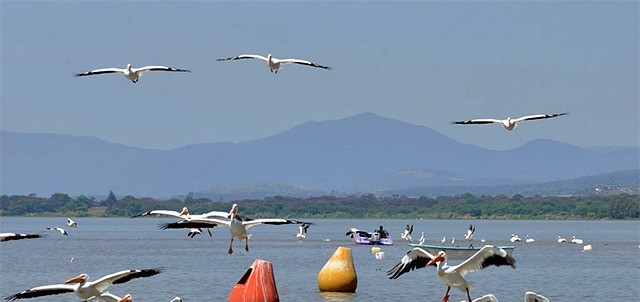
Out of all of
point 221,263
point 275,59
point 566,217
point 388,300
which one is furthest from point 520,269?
point 566,217

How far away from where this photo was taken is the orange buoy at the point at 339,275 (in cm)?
3752

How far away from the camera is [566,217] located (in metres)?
193

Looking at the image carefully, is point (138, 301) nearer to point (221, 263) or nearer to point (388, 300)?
point (388, 300)

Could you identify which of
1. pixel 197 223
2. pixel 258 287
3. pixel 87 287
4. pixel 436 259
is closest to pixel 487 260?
pixel 436 259

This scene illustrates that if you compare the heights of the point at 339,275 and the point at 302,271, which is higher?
the point at 302,271

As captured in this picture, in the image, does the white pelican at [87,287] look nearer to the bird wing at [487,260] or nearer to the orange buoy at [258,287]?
the orange buoy at [258,287]

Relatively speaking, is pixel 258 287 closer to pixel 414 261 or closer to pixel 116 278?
pixel 414 261

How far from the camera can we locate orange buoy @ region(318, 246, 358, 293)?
3752 cm

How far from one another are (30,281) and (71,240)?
4663cm

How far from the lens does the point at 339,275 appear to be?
124 ft

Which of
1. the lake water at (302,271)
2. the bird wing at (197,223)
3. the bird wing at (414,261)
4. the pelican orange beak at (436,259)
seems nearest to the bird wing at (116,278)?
the lake water at (302,271)

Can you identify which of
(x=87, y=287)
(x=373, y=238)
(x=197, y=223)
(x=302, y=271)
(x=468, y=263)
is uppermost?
(x=373, y=238)

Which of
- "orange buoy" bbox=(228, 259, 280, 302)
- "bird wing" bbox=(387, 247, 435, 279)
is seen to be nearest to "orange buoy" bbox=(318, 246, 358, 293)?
"orange buoy" bbox=(228, 259, 280, 302)

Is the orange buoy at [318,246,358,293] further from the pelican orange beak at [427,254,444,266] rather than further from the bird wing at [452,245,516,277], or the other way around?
the bird wing at [452,245,516,277]
